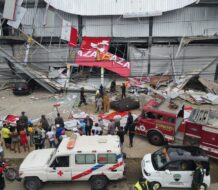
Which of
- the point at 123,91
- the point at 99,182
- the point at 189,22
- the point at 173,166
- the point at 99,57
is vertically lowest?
the point at 99,182

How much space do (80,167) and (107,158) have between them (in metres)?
1.13

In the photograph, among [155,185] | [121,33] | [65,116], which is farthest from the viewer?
[121,33]

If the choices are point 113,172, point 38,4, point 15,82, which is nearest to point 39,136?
point 113,172

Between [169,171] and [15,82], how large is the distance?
55.6 feet

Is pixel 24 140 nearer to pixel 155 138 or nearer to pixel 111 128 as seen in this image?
pixel 111 128

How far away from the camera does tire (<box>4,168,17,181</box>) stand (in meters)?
14.5

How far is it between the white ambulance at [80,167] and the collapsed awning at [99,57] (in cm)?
1312

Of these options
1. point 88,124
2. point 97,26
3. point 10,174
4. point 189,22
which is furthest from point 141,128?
point 189,22

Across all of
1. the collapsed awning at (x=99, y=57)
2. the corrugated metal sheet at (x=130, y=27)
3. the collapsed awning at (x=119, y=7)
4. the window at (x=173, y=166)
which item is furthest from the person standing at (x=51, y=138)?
the corrugated metal sheet at (x=130, y=27)

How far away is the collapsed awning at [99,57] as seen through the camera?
26125mm

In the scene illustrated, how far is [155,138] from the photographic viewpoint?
17.5 meters

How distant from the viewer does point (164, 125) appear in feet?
55.3

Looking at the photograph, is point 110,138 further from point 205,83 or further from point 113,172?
point 205,83

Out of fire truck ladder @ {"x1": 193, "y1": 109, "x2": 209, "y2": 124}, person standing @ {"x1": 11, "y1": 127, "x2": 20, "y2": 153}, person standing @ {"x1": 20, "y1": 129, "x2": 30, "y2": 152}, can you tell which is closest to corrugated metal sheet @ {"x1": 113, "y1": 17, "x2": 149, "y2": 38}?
fire truck ladder @ {"x1": 193, "y1": 109, "x2": 209, "y2": 124}
